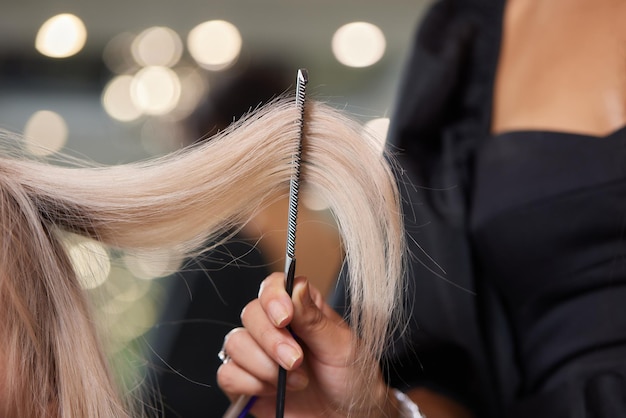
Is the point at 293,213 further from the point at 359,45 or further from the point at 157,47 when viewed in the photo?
the point at 359,45

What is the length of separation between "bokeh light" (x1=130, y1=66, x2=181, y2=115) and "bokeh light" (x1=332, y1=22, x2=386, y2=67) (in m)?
0.57

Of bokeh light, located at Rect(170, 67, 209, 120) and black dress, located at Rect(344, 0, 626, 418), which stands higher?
bokeh light, located at Rect(170, 67, 209, 120)

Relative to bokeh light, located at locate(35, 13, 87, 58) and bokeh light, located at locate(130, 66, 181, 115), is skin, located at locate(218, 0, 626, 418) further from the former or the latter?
bokeh light, located at locate(35, 13, 87, 58)

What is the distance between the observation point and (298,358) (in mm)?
446

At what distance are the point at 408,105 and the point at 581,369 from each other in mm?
320

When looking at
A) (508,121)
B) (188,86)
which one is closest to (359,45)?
(188,86)

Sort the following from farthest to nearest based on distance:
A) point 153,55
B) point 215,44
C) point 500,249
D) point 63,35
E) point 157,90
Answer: point 63,35
point 215,44
point 153,55
point 157,90
point 500,249

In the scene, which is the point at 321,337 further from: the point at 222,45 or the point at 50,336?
the point at 222,45

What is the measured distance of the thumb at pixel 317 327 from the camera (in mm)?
463

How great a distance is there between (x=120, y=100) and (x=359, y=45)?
747 mm

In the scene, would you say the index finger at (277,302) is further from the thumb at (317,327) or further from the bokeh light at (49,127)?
the bokeh light at (49,127)

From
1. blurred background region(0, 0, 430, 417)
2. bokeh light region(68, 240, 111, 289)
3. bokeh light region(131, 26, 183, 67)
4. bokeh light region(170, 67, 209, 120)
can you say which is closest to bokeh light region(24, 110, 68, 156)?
blurred background region(0, 0, 430, 417)

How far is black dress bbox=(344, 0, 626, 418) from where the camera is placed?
0.65 metres

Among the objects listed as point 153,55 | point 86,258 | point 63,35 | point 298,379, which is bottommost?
point 298,379
